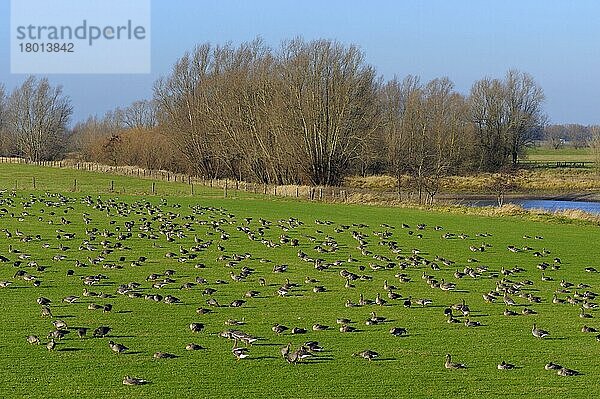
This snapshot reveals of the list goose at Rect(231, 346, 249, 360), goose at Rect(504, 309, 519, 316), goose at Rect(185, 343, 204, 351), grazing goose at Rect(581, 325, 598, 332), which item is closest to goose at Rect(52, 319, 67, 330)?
goose at Rect(185, 343, 204, 351)

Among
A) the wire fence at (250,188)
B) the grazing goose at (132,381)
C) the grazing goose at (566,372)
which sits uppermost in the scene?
the wire fence at (250,188)

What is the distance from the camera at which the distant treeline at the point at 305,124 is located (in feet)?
213

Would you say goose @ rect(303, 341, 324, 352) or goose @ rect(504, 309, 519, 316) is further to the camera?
goose @ rect(504, 309, 519, 316)

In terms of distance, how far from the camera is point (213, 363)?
11938 mm

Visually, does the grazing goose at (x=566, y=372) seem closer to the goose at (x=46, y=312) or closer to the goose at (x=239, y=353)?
the goose at (x=239, y=353)

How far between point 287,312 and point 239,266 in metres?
6.04

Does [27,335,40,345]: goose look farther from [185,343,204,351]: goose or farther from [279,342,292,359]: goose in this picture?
[279,342,292,359]: goose

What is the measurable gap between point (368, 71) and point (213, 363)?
57.3 metres

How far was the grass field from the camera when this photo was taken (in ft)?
36.9

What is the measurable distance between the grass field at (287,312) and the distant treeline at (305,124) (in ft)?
106

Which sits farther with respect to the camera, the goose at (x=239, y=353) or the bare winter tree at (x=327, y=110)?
the bare winter tree at (x=327, y=110)

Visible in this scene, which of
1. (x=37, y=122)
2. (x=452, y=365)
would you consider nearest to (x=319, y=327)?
(x=452, y=365)

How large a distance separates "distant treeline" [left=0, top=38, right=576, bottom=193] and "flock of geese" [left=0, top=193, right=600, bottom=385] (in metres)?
29.8

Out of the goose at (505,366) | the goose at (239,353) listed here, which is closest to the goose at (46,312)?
the goose at (239,353)
